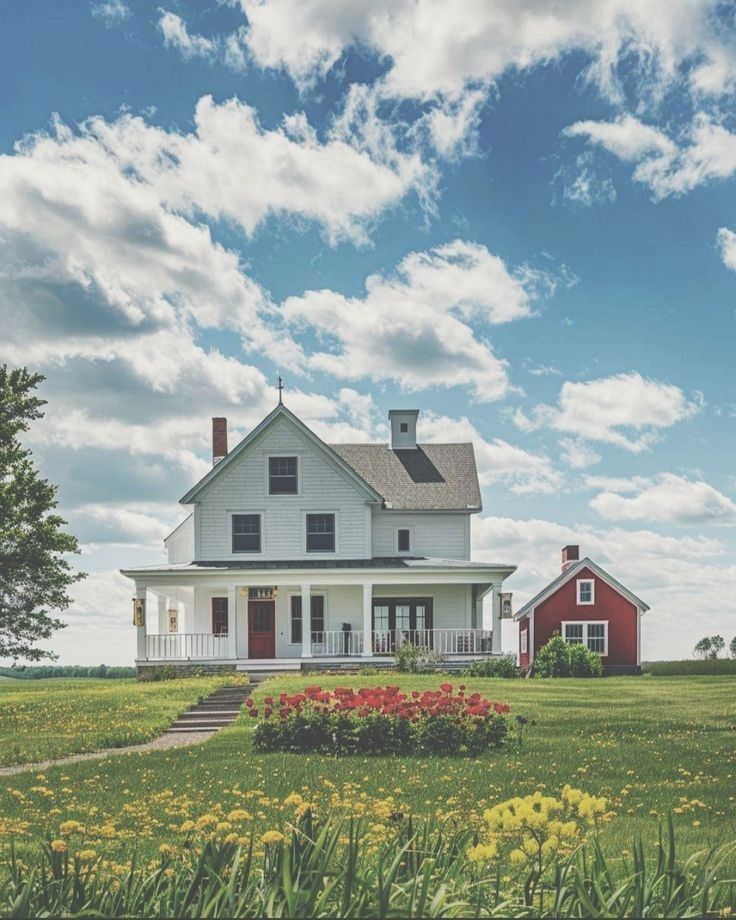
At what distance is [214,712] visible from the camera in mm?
23203

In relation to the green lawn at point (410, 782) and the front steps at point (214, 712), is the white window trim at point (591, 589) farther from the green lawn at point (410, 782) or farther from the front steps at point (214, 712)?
the green lawn at point (410, 782)

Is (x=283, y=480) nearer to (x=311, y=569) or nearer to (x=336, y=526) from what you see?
(x=336, y=526)

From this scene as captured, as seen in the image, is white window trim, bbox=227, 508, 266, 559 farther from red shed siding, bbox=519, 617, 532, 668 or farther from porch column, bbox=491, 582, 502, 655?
red shed siding, bbox=519, 617, 532, 668

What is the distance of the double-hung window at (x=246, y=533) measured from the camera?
124 ft

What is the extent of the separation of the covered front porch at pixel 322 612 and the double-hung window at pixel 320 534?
1.15 m

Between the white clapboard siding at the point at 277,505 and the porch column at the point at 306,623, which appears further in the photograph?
the white clapboard siding at the point at 277,505

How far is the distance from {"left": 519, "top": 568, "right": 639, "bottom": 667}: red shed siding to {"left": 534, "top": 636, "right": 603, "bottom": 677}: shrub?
3.41 m

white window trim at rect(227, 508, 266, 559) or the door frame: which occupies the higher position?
white window trim at rect(227, 508, 266, 559)

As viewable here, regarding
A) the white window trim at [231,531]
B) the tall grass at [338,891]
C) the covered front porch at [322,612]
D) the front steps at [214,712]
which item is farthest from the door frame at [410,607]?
the tall grass at [338,891]

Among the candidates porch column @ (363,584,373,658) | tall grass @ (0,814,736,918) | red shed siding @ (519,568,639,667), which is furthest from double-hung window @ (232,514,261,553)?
tall grass @ (0,814,736,918)

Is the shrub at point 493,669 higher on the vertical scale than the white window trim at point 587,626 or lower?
lower

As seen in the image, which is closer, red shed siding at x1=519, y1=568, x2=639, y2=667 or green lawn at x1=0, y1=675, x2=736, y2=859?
green lawn at x1=0, y1=675, x2=736, y2=859

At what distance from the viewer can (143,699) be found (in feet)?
82.1

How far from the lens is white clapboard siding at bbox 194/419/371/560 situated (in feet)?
124
